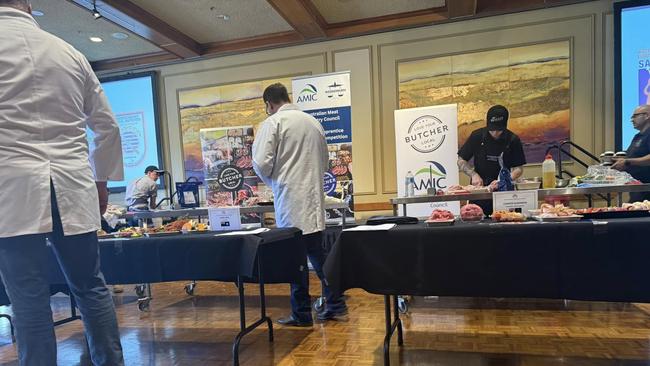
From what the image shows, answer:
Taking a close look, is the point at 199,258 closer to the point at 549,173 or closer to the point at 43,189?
the point at 43,189

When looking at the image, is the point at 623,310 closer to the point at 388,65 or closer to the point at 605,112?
the point at 605,112

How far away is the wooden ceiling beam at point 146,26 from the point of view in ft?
14.0

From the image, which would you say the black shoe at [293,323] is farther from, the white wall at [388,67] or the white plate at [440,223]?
the white wall at [388,67]

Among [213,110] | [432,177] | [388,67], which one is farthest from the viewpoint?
[213,110]

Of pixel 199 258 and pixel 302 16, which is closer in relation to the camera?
pixel 199 258

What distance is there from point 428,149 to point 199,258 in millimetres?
3402

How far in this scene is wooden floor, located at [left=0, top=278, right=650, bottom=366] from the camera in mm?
1904

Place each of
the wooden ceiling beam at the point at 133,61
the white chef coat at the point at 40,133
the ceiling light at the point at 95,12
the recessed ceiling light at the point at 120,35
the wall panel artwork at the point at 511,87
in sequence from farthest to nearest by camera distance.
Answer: the wooden ceiling beam at the point at 133,61 → the recessed ceiling light at the point at 120,35 → the wall panel artwork at the point at 511,87 → the ceiling light at the point at 95,12 → the white chef coat at the point at 40,133

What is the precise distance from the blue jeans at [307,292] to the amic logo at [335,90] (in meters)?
2.72

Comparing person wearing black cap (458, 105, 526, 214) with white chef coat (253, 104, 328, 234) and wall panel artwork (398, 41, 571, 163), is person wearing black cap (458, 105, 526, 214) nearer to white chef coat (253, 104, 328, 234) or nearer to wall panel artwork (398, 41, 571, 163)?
white chef coat (253, 104, 328, 234)

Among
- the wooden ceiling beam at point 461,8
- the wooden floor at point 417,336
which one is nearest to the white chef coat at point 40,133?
the wooden floor at point 417,336

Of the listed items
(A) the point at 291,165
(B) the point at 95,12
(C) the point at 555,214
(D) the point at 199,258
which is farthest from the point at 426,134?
(B) the point at 95,12

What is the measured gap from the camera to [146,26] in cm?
476

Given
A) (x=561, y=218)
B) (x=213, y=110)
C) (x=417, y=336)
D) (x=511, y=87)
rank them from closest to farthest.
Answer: (x=561, y=218) < (x=417, y=336) < (x=511, y=87) < (x=213, y=110)
